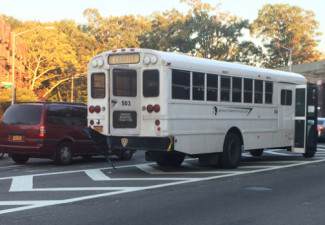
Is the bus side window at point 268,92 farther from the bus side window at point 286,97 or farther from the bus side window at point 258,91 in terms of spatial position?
the bus side window at point 286,97

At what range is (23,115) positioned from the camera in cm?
1645

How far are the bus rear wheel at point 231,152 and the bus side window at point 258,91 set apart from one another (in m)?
1.45

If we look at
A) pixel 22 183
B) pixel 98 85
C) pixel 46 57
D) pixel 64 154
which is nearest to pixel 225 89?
pixel 98 85

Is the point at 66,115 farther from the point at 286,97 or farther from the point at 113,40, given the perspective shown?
the point at 113,40

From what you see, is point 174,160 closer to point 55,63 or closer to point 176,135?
point 176,135

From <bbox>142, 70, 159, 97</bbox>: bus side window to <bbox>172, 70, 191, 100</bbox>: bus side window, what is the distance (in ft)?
1.30

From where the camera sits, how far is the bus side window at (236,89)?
15704 mm

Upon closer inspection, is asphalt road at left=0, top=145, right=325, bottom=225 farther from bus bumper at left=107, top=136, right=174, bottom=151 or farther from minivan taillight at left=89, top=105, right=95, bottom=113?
minivan taillight at left=89, top=105, right=95, bottom=113

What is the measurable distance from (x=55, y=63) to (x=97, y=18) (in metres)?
15.6

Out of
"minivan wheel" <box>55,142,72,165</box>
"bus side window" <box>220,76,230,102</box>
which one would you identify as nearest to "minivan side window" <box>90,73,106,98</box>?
"minivan wheel" <box>55,142,72,165</box>

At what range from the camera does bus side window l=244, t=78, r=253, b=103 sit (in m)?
16.2

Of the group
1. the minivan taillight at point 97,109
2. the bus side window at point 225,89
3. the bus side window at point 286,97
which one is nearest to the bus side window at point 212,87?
the bus side window at point 225,89

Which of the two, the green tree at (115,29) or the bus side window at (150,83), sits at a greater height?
the green tree at (115,29)

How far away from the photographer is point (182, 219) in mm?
8500
